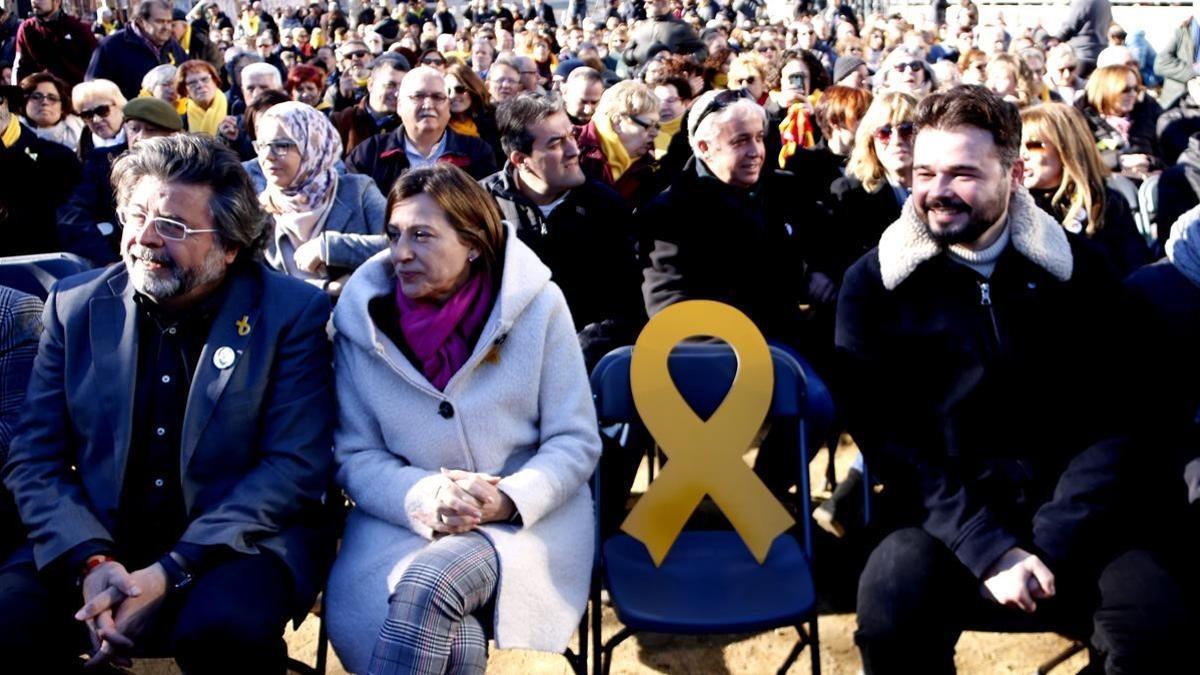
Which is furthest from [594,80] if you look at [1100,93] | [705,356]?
[705,356]

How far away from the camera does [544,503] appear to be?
9.07ft

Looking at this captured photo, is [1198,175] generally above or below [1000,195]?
below

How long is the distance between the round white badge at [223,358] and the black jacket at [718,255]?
1.98 m

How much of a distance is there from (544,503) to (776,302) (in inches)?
73.9

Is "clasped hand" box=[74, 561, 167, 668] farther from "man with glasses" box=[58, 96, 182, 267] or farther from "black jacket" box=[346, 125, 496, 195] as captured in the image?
"black jacket" box=[346, 125, 496, 195]

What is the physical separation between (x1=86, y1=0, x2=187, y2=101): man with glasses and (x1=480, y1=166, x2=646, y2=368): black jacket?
570 centimetres

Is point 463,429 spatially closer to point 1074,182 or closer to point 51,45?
point 1074,182

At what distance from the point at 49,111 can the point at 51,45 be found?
2.73 meters

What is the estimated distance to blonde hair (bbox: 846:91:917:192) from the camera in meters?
4.87

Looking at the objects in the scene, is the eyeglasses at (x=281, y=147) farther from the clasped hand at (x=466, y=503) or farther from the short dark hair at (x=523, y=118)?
the clasped hand at (x=466, y=503)

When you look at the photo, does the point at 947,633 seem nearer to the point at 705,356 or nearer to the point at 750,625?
the point at 750,625

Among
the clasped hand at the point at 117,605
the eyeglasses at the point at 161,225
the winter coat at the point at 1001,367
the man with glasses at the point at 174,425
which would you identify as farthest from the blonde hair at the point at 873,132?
the clasped hand at the point at 117,605

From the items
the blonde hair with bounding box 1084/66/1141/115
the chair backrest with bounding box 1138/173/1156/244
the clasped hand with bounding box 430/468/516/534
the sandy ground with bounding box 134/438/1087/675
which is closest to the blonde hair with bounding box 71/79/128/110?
the sandy ground with bounding box 134/438/1087/675

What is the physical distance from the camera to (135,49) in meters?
8.82
